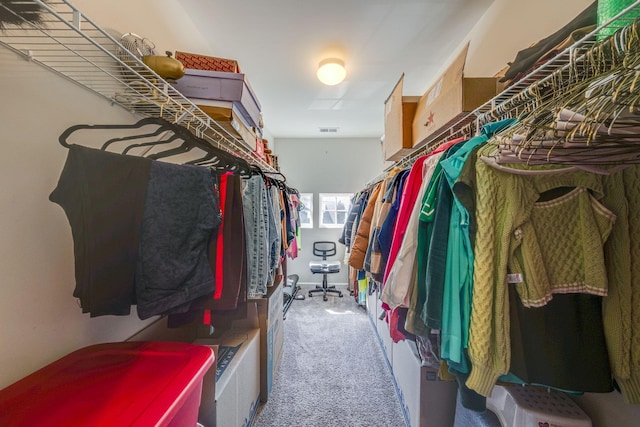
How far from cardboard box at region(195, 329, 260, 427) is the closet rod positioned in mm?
1366

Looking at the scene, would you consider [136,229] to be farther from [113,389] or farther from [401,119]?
[401,119]

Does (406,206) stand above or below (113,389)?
above

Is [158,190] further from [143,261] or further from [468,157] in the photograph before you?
[468,157]

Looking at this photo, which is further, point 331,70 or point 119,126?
point 331,70

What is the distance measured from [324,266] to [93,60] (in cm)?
333

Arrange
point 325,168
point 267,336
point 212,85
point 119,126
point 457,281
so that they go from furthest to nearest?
point 325,168, point 267,336, point 212,85, point 119,126, point 457,281

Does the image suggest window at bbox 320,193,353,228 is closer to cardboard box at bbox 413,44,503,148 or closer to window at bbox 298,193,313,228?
window at bbox 298,193,313,228

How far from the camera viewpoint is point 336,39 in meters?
1.78

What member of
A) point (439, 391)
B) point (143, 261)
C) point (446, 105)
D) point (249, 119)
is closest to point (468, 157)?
point (446, 105)

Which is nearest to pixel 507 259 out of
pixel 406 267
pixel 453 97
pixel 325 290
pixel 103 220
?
pixel 406 267

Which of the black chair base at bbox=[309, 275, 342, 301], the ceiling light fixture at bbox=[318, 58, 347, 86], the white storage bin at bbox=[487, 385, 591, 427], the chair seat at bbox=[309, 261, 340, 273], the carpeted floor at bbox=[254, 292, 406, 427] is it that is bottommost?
the carpeted floor at bbox=[254, 292, 406, 427]

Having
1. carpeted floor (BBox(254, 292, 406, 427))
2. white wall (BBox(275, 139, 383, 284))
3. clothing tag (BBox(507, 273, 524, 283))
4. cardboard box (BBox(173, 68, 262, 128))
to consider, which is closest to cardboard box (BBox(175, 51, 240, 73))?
cardboard box (BBox(173, 68, 262, 128))

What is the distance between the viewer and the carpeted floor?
4.96 feet

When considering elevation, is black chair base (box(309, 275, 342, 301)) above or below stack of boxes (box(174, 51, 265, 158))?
below
